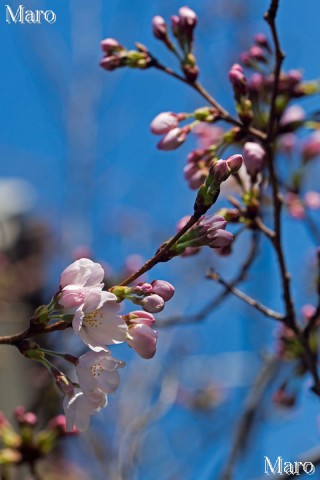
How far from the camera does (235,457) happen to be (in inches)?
93.4

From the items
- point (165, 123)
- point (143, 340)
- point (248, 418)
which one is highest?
point (165, 123)

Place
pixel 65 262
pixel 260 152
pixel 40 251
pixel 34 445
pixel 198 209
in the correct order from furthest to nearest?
pixel 40 251
pixel 65 262
pixel 34 445
pixel 260 152
pixel 198 209

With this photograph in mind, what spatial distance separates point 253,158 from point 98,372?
705 mm

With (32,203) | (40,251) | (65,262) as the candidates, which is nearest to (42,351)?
(65,262)

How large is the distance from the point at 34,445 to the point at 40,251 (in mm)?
5755

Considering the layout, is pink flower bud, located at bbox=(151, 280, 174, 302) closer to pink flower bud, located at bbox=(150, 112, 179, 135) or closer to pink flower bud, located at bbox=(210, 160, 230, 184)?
pink flower bud, located at bbox=(210, 160, 230, 184)

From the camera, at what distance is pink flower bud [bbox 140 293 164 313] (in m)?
1.17

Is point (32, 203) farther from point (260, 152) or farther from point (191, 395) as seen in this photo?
point (260, 152)

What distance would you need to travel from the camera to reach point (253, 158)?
5.47 feet

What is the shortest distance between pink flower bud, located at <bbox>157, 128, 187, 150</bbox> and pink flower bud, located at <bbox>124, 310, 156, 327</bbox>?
0.65m

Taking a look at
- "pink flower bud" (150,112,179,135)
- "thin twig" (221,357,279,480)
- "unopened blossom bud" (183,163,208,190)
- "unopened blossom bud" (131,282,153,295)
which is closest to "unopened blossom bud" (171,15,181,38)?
"pink flower bud" (150,112,179,135)

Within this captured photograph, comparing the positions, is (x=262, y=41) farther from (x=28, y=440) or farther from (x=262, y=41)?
(x=28, y=440)

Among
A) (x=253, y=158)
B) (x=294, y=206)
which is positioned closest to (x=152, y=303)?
(x=253, y=158)

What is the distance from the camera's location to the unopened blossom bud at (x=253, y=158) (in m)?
1.67
